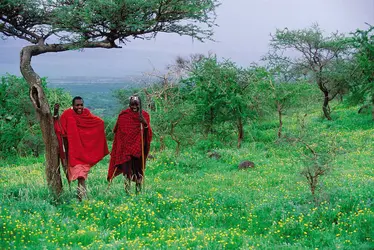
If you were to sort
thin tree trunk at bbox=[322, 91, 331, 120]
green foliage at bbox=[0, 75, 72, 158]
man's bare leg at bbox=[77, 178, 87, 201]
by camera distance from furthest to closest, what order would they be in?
1. thin tree trunk at bbox=[322, 91, 331, 120]
2. green foliage at bbox=[0, 75, 72, 158]
3. man's bare leg at bbox=[77, 178, 87, 201]

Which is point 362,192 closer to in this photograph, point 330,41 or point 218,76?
point 218,76

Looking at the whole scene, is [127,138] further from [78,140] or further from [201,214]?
[201,214]

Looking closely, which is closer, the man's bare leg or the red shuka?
the man's bare leg

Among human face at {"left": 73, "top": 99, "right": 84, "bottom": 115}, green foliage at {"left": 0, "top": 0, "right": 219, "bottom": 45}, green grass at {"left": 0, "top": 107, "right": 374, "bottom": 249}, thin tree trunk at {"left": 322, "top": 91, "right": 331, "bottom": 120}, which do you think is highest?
green foliage at {"left": 0, "top": 0, "right": 219, "bottom": 45}

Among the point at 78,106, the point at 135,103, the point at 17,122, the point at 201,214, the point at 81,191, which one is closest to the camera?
the point at 201,214

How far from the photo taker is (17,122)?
24.4 metres

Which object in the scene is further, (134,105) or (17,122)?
(17,122)

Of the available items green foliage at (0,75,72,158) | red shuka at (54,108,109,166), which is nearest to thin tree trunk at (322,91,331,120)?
green foliage at (0,75,72,158)

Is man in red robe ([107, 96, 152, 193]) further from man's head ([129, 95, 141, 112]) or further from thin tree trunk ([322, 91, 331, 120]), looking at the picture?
thin tree trunk ([322, 91, 331, 120])

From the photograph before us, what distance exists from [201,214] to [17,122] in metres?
17.8

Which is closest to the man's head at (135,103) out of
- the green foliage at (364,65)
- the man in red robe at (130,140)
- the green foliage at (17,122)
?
the man in red robe at (130,140)

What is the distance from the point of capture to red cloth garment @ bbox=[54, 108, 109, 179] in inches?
412

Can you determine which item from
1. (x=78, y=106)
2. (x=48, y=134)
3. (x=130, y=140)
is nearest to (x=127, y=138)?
(x=130, y=140)

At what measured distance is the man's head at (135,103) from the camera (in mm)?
10531
